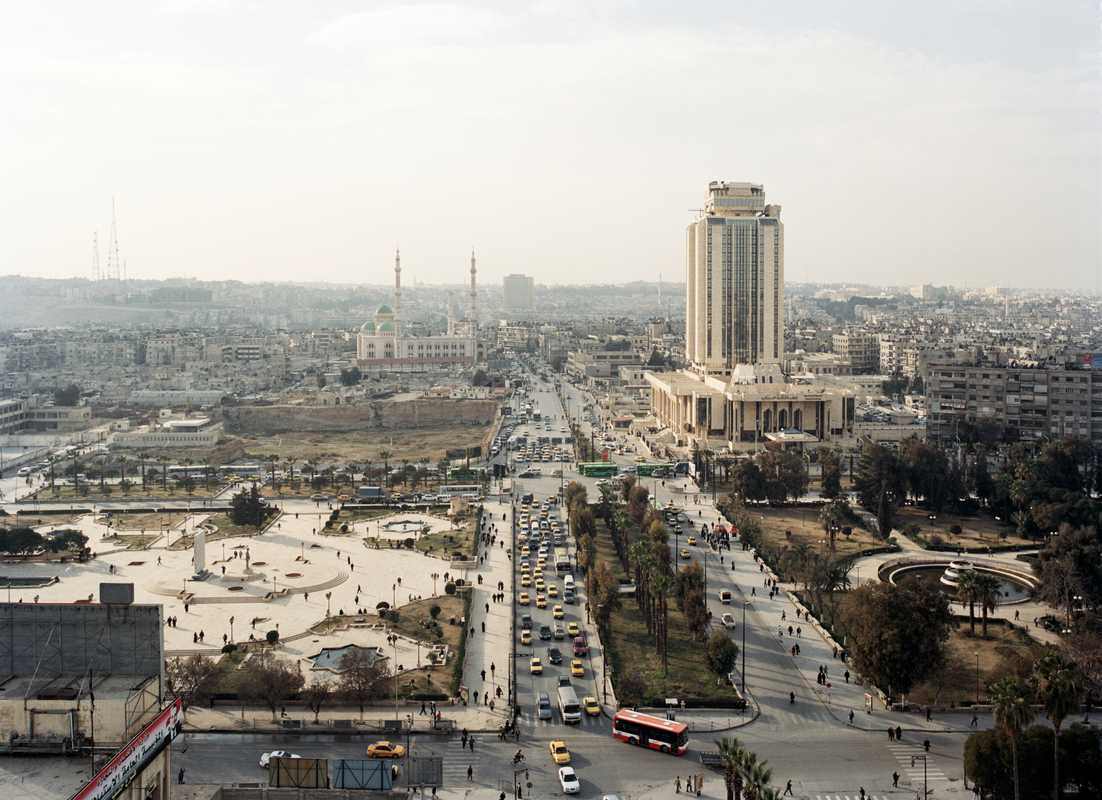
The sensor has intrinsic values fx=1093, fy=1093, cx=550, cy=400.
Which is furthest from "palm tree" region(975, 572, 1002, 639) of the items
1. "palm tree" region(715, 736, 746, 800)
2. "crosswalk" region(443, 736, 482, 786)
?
"crosswalk" region(443, 736, 482, 786)

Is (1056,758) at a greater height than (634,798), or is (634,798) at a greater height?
(1056,758)

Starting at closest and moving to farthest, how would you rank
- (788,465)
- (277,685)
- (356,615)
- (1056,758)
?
1. (1056,758)
2. (277,685)
3. (356,615)
4. (788,465)

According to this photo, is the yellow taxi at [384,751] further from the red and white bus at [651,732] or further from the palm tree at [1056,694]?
the palm tree at [1056,694]

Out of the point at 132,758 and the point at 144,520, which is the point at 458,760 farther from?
the point at 144,520

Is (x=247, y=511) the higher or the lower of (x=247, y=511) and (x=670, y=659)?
the higher

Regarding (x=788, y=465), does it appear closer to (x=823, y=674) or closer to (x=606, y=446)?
(x=606, y=446)

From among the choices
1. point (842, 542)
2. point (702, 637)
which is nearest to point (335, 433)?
point (842, 542)

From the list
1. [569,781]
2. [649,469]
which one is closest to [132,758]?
[569,781]
